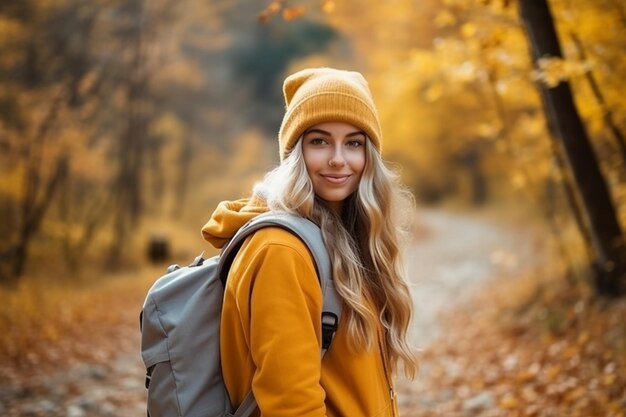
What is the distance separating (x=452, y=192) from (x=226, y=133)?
14490mm

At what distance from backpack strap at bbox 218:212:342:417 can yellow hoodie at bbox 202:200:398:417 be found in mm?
30

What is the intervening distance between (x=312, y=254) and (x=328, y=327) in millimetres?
243

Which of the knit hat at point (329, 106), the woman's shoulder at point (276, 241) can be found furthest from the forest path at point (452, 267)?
the woman's shoulder at point (276, 241)

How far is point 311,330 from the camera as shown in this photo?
190 centimetres

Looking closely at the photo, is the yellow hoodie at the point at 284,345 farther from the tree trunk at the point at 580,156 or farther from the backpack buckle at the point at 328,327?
the tree trunk at the point at 580,156

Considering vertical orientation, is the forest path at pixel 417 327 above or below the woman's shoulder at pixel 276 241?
above

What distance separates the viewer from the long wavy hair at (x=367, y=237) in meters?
2.12

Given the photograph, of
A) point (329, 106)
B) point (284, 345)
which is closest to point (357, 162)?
point (329, 106)

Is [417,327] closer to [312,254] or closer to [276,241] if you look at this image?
[312,254]

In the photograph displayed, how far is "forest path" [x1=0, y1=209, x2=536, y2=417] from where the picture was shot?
228 inches

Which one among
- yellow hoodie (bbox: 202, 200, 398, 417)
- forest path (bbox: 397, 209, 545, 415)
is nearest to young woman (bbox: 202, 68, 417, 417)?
yellow hoodie (bbox: 202, 200, 398, 417)

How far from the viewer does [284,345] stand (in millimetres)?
1855

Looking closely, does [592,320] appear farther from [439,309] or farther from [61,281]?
[61,281]

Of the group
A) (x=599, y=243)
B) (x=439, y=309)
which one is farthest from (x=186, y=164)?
(x=599, y=243)
